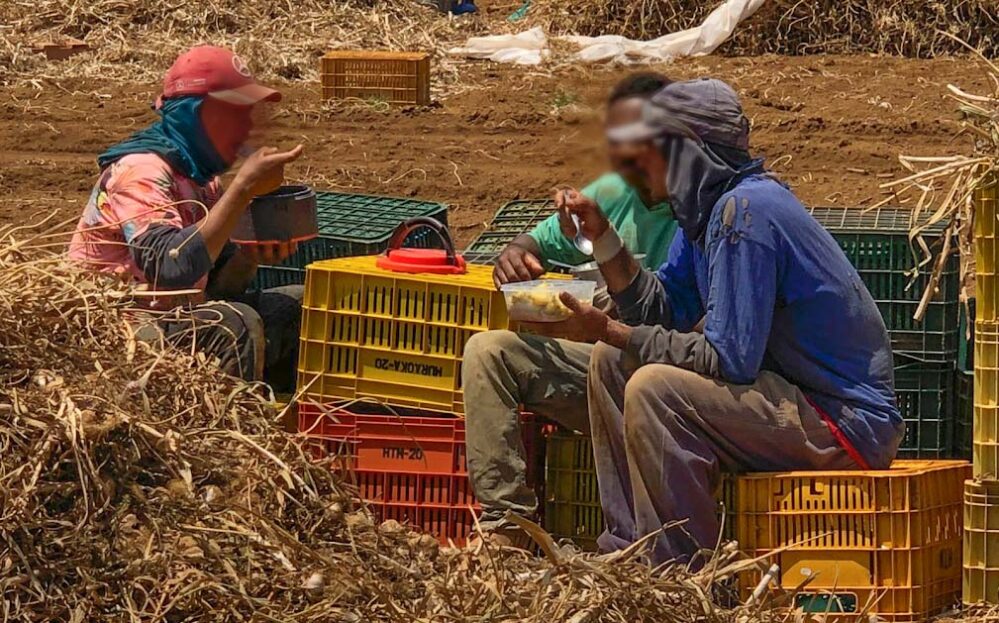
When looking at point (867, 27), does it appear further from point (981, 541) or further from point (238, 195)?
point (981, 541)

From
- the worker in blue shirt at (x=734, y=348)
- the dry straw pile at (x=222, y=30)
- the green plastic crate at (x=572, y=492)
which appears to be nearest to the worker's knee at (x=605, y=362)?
the worker in blue shirt at (x=734, y=348)

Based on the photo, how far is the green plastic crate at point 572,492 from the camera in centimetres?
513

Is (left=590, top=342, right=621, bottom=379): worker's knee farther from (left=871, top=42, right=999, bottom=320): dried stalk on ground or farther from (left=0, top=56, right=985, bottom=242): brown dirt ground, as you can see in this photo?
(left=0, top=56, right=985, bottom=242): brown dirt ground

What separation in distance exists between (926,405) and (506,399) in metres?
1.27

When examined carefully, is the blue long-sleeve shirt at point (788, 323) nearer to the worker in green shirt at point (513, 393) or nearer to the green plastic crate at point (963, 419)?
the worker in green shirt at point (513, 393)

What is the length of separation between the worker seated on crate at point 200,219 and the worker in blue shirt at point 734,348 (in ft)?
3.51

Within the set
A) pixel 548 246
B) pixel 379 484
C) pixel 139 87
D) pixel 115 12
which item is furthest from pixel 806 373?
pixel 115 12

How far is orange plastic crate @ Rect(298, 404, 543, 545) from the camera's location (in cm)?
523

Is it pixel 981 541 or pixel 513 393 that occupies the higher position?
pixel 513 393

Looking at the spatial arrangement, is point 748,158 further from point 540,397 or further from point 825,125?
point 825,125

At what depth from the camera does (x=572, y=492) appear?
5148mm

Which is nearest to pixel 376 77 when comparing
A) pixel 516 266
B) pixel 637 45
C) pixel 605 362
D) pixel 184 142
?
pixel 637 45

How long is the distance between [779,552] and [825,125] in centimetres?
722

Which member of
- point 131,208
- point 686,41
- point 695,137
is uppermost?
point 695,137
